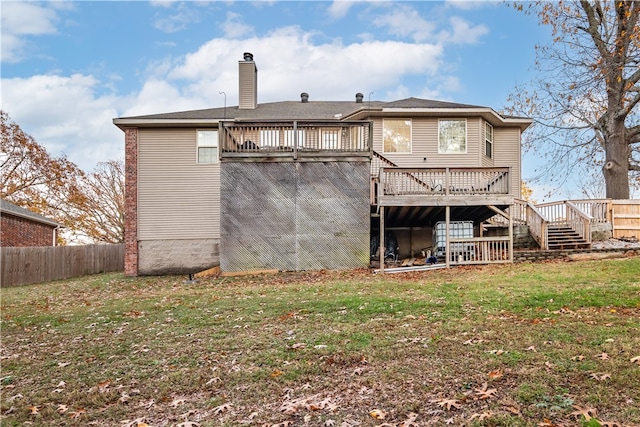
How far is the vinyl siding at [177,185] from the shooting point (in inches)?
642

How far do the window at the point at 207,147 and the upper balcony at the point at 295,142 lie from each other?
2.70m

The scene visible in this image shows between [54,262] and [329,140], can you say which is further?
[54,262]

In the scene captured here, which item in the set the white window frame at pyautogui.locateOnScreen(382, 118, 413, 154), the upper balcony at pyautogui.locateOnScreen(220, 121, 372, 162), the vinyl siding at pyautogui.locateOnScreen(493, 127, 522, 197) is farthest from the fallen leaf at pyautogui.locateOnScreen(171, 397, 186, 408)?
the vinyl siding at pyautogui.locateOnScreen(493, 127, 522, 197)

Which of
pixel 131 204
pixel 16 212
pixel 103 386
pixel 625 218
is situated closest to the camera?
pixel 103 386

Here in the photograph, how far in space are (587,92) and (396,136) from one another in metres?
7.23

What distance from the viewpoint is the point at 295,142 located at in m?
13.6

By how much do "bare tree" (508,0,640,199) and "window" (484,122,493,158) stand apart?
270 centimetres

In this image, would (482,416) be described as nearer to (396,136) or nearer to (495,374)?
(495,374)

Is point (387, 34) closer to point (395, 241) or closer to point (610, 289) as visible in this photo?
point (395, 241)

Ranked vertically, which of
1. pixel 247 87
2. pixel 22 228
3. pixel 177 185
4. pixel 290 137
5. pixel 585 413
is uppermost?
pixel 247 87

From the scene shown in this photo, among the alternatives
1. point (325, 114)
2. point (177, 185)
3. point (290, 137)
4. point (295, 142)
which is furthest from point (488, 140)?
point (177, 185)

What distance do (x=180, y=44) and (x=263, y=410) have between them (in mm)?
16455

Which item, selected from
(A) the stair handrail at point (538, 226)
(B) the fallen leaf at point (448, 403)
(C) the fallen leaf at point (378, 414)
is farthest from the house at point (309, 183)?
(C) the fallen leaf at point (378, 414)

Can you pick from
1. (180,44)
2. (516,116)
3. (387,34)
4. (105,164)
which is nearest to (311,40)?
(387,34)
